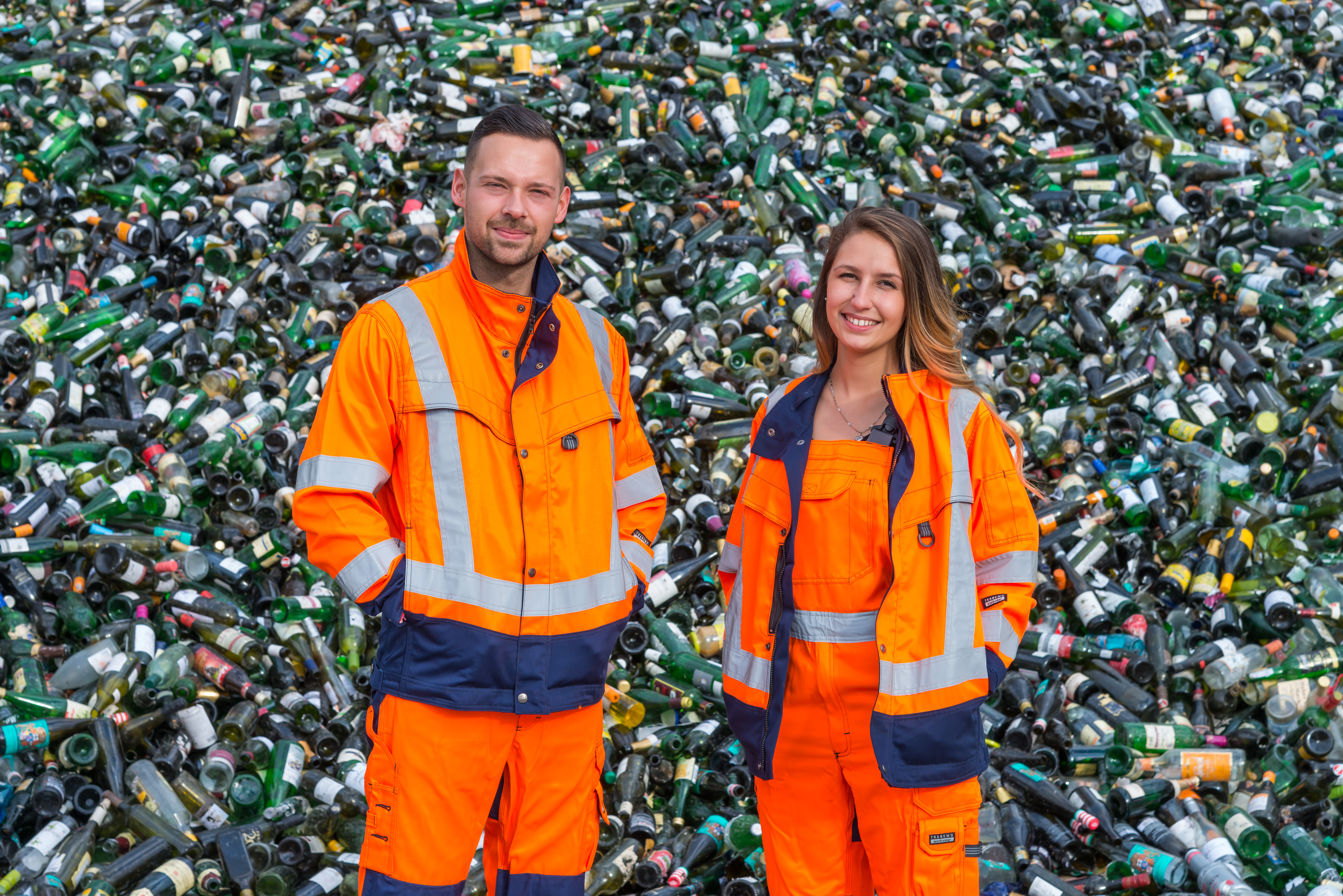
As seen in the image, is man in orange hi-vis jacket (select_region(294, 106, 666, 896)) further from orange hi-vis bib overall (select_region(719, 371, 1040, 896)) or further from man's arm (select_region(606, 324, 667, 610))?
orange hi-vis bib overall (select_region(719, 371, 1040, 896))

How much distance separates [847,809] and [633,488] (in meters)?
1.25

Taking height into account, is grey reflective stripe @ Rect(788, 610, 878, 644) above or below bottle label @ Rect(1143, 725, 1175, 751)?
above

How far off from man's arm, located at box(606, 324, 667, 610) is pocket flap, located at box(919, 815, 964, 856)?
116 centimetres

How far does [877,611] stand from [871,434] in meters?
0.55

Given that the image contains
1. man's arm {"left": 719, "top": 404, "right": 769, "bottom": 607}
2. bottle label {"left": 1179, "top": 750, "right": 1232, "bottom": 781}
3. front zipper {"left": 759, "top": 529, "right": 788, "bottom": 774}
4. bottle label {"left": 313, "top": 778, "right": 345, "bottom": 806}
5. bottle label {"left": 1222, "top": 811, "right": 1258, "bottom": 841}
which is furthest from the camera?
bottle label {"left": 1179, "top": 750, "right": 1232, "bottom": 781}

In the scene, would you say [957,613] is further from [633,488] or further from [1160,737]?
[1160,737]

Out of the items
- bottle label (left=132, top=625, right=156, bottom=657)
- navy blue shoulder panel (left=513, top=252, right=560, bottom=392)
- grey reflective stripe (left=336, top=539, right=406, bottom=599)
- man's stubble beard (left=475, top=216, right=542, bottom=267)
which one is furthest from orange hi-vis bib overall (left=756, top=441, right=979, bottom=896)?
bottle label (left=132, top=625, right=156, bottom=657)

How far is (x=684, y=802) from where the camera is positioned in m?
5.34

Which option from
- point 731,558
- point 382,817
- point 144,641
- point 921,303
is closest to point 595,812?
point 382,817

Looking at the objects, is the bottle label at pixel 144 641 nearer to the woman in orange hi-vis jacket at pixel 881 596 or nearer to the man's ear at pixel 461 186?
the man's ear at pixel 461 186

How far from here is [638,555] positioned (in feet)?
12.0

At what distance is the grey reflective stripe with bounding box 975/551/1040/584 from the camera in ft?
10.9

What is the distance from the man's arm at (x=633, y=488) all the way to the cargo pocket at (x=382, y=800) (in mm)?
923

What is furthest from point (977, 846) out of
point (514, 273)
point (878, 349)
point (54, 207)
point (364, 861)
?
point (54, 207)
